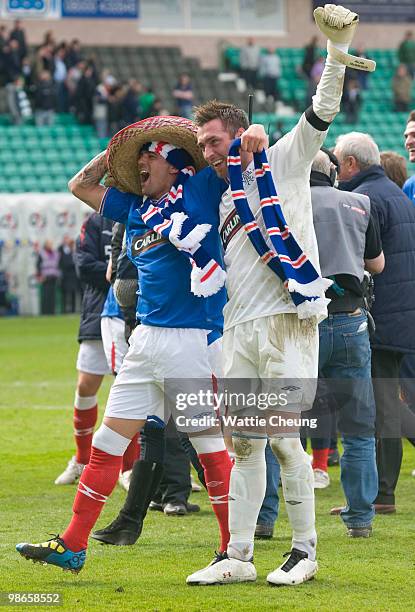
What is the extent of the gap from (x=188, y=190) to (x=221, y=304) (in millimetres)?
537

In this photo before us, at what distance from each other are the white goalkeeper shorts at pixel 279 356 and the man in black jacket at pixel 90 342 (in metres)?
3.20

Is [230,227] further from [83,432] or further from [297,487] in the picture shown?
[83,432]

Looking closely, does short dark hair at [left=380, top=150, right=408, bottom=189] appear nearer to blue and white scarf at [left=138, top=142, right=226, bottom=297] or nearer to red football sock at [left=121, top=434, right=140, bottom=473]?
red football sock at [left=121, top=434, right=140, bottom=473]

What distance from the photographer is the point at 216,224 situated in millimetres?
5746

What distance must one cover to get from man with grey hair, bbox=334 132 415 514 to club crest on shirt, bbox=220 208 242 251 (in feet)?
6.64

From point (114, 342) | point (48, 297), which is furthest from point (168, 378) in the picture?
point (48, 297)

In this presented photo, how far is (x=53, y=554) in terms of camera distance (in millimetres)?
5520

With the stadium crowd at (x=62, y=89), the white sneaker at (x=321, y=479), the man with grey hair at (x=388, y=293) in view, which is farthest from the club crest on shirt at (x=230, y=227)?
the stadium crowd at (x=62, y=89)

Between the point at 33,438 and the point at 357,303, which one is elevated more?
the point at 357,303

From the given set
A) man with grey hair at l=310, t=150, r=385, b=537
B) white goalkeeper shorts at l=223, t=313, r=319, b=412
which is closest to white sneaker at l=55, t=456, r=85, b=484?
man with grey hair at l=310, t=150, r=385, b=537

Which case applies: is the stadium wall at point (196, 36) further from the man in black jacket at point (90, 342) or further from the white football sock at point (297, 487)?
the white football sock at point (297, 487)

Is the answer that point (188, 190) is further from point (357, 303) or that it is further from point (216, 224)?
point (357, 303)

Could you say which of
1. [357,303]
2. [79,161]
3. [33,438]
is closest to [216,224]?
[357,303]

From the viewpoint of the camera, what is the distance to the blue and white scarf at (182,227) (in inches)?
219
